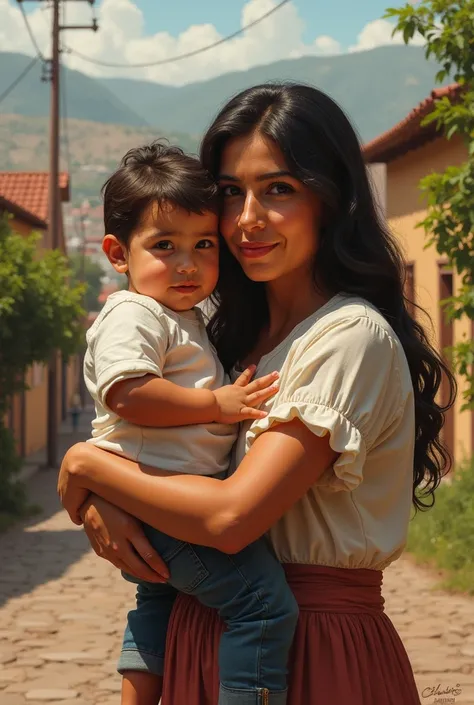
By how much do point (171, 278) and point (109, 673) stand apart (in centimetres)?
505

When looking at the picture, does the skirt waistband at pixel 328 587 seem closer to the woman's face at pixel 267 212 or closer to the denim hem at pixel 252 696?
the denim hem at pixel 252 696

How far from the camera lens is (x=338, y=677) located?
2611mm

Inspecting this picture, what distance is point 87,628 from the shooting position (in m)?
8.78

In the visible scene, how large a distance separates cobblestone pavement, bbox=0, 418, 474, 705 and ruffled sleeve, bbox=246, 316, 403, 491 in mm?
4401

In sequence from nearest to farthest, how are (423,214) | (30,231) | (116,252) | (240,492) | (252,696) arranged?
(240,492) < (252,696) < (116,252) < (423,214) < (30,231)

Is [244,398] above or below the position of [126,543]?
above

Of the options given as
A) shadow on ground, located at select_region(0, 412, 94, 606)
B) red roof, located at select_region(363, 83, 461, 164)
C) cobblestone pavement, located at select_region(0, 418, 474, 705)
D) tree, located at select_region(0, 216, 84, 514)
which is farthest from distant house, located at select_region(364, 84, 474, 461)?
cobblestone pavement, located at select_region(0, 418, 474, 705)

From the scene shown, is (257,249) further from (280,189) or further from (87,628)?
(87,628)

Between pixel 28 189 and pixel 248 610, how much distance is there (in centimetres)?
2832

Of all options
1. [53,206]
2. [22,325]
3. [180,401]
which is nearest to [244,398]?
[180,401]

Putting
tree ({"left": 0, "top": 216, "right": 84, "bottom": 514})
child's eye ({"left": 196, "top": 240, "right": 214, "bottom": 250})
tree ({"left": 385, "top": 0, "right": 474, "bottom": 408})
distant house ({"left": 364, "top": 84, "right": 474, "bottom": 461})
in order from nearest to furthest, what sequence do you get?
1. child's eye ({"left": 196, "top": 240, "right": 214, "bottom": 250})
2. tree ({"left": 385, "top": 0, "right": 474, "bottom": 408})
3. tree ({"left": 0, "top": 216, "right": 84, "bottom": 514})
4. distant house ({"left": 364, "top": 84, "right": 474, "bottom": 461})

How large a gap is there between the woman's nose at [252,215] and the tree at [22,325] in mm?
11786

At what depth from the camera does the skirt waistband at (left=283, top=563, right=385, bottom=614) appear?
2.62m

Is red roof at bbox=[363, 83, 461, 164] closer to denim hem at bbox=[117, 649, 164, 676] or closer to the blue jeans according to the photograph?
denim hem at bbox=[117, 649, 164, 676]
